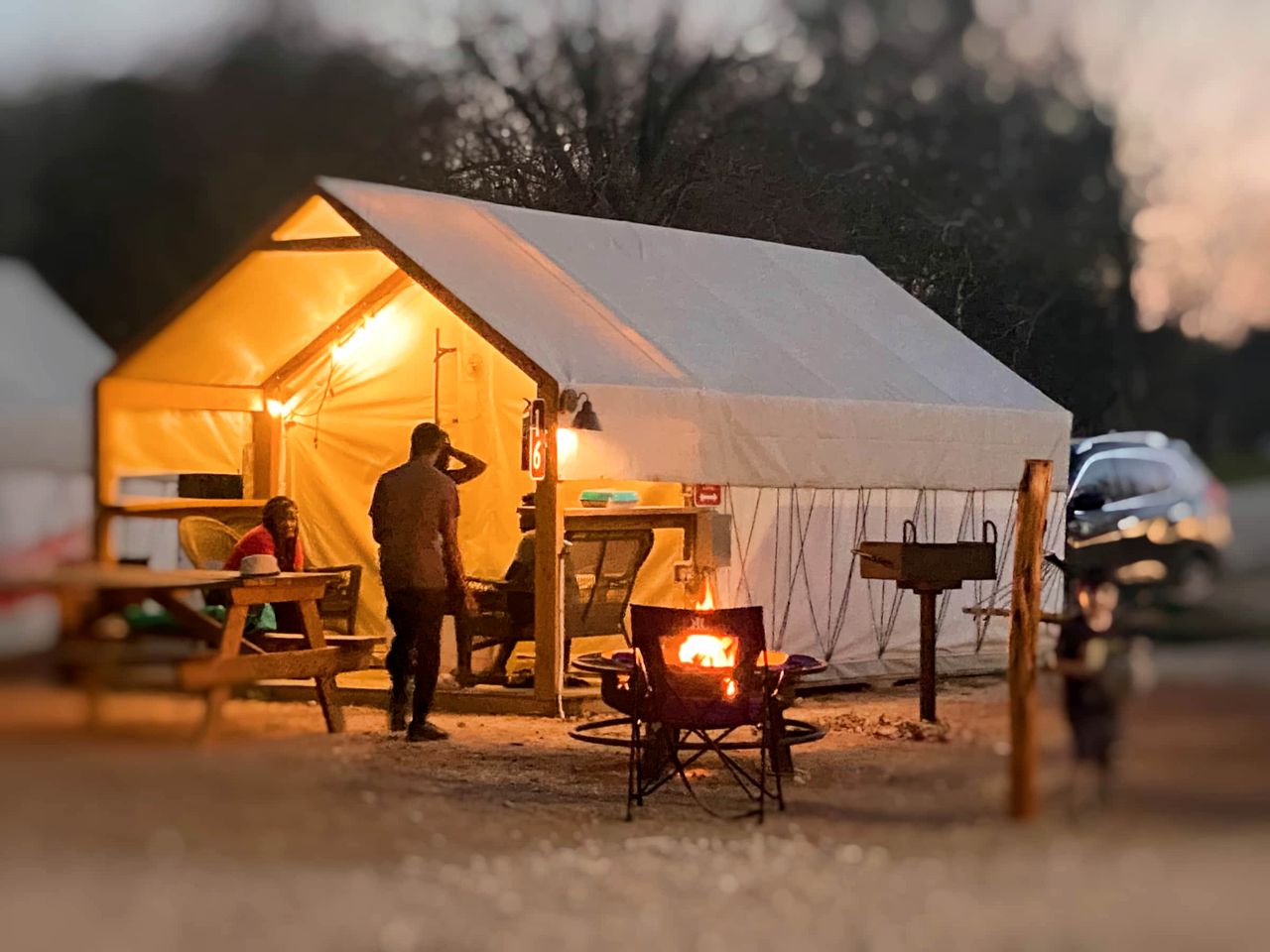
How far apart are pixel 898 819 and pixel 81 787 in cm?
245

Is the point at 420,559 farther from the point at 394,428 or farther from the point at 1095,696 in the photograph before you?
the point at 1095,696

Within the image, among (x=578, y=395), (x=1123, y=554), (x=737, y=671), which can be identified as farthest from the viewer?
(x=578, y=395)

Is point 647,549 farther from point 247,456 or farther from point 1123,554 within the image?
point 1123,554

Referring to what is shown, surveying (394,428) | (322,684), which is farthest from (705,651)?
(394,428)

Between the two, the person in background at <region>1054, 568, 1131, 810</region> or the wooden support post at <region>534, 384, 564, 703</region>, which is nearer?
the person in background at <region>1054, 568, 1131, 810</region>

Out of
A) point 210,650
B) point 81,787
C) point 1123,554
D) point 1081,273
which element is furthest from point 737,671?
point 81,787

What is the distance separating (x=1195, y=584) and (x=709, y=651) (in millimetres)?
2644

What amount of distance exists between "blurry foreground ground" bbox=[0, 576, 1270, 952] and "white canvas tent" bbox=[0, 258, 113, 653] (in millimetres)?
250

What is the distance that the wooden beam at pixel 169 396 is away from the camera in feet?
12.2

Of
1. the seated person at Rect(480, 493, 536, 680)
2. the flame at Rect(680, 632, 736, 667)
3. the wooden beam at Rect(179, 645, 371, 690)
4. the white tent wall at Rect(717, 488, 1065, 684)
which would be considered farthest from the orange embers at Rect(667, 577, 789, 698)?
the white tent wall at Rect(717, 488, 1065, 684)

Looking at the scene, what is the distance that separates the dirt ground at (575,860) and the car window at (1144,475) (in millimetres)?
890

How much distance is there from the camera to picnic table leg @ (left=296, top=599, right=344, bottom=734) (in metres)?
6.16

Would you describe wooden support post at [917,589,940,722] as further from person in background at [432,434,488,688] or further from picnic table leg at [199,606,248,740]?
picnic table leg at [199,606,248,740]

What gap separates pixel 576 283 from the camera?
9922 mm
